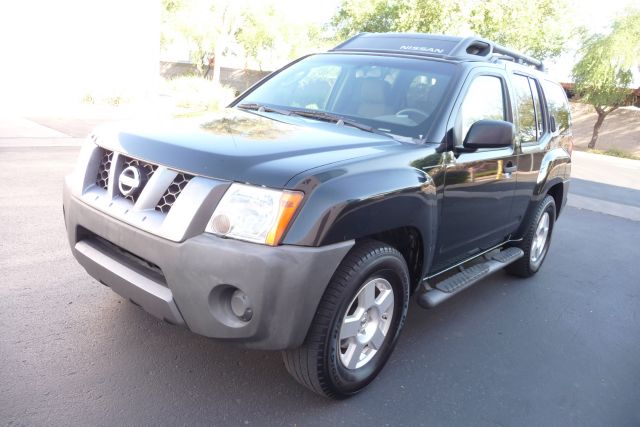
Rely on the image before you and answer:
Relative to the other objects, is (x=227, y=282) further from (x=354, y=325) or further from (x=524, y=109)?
(x=524, y=109)

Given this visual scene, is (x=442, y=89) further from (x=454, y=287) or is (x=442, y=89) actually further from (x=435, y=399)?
(x=435, y=399)

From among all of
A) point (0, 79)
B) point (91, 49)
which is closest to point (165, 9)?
point (91, 49)

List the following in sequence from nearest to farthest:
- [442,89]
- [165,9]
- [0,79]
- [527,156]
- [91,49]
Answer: [442,89] → [527,156] → [0,79] → [91,49] → [165,9]

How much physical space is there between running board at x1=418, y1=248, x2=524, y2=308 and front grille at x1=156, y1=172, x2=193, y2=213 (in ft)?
5.29

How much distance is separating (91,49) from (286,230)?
18.8 meters

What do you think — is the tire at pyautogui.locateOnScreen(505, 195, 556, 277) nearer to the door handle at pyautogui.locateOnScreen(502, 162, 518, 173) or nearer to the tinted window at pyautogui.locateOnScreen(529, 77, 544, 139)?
the tinted window at pyautogui.locateOnScreen(529, 77, 544, 139)

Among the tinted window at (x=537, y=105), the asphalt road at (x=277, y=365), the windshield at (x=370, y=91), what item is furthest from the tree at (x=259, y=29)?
the windshield at (x=370, y=91)

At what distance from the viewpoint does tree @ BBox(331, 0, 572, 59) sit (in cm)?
2280

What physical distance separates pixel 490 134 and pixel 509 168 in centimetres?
89

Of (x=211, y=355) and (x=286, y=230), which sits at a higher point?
(x=286, y=230)

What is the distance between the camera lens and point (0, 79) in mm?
16844

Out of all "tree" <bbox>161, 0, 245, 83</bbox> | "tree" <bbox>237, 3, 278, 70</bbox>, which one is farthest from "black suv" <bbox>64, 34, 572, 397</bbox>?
"tree" <bbox>237, 3, 278, 70</bbox>

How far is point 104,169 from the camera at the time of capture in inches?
112

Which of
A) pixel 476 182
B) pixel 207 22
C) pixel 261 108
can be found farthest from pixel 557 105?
pixel 207 22
